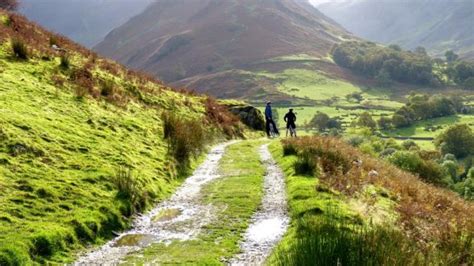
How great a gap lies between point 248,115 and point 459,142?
254 feet

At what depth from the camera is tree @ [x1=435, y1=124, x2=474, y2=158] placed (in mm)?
104312

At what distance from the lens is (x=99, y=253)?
11.3m

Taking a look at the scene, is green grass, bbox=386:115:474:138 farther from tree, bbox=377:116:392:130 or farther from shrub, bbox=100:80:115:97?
shrub, bbox=100:80:115:97

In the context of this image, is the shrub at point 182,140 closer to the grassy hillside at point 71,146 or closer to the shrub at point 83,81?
the grassy hillside at point 71,146

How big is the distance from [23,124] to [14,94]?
164 inches

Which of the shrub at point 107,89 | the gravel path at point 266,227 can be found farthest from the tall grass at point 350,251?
the shrub at point 107,89

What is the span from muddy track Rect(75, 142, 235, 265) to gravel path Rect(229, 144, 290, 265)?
1602 mm

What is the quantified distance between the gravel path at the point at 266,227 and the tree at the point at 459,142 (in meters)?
97.4

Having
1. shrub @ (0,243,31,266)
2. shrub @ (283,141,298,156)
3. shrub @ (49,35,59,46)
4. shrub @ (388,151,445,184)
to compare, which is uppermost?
shrub @ (49,35,59,46)

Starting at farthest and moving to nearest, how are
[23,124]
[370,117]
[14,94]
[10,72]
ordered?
[370,117]
[10,72]
[14,94]
[23,124]

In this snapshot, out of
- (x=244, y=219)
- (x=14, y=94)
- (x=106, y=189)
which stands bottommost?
(x=244, y=219)

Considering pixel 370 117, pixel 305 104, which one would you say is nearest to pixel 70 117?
pixel 370 117

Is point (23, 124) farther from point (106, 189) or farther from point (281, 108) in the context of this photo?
point (281, 108)

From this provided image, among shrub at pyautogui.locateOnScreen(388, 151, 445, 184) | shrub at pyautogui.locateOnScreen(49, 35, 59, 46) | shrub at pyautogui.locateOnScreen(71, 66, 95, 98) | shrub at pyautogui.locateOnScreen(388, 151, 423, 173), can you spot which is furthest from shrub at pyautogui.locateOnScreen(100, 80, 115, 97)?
shrub at pyautogui.locateOnScreen(388, 151, 423, 173)
